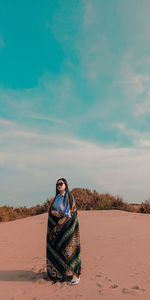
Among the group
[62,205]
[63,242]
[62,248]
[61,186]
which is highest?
[61,186]

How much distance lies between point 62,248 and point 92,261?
95.0 inches

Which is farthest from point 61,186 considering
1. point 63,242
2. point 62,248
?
point 62,248

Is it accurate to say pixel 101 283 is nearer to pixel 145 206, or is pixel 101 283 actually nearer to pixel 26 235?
pixel 26 235

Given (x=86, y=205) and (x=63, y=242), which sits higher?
(x=86, y=205)

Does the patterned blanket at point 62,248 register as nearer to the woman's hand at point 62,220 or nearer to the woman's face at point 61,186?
the woman's hand at point 62,220

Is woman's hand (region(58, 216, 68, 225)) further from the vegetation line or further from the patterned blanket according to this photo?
the vegetation line

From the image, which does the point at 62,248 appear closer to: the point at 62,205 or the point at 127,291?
the point at 62,205

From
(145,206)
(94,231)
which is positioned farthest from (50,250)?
(145,206)

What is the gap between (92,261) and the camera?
8820 millimetres

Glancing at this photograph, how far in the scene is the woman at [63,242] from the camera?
6.82 metres

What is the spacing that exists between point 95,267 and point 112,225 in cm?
575

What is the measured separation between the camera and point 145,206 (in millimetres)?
19516

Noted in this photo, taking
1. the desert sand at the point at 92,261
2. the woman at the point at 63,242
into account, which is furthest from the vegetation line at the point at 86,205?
the woman at the point at 63,242

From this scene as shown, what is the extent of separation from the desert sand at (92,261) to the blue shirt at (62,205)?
1.68 meters
